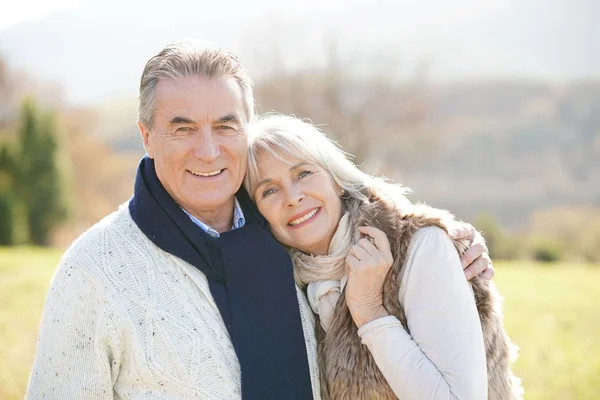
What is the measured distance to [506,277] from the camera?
48.4 feet

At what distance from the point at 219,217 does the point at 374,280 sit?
0.78m

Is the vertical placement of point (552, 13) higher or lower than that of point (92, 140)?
higher

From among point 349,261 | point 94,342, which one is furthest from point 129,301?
point 349,261

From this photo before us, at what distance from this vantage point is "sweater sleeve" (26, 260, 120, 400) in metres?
2.30

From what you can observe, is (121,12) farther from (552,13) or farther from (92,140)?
(92,140)

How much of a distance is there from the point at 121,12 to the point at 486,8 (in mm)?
63084

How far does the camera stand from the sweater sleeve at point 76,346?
230 centimetres

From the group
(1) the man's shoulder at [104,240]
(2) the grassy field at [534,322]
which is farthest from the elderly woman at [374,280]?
(2) the grassy field at [534,322]

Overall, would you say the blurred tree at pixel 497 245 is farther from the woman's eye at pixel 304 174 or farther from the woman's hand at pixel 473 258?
the woman's eye at pixel 304 174

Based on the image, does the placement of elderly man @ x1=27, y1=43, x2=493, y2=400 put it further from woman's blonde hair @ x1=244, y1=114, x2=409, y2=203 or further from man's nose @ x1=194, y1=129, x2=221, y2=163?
woman's blonde hair @ x1=244, y1=114, x2=409, y2=203

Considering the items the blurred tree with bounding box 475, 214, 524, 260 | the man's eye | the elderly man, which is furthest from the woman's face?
the blurred tree with bounding box 475, 214, 524, 260

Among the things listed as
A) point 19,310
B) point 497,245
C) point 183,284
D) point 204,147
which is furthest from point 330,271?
point 497,245

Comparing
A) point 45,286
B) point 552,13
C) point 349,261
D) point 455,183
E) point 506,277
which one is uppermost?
point 552,13

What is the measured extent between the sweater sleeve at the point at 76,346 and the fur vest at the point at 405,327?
0.90 metres
